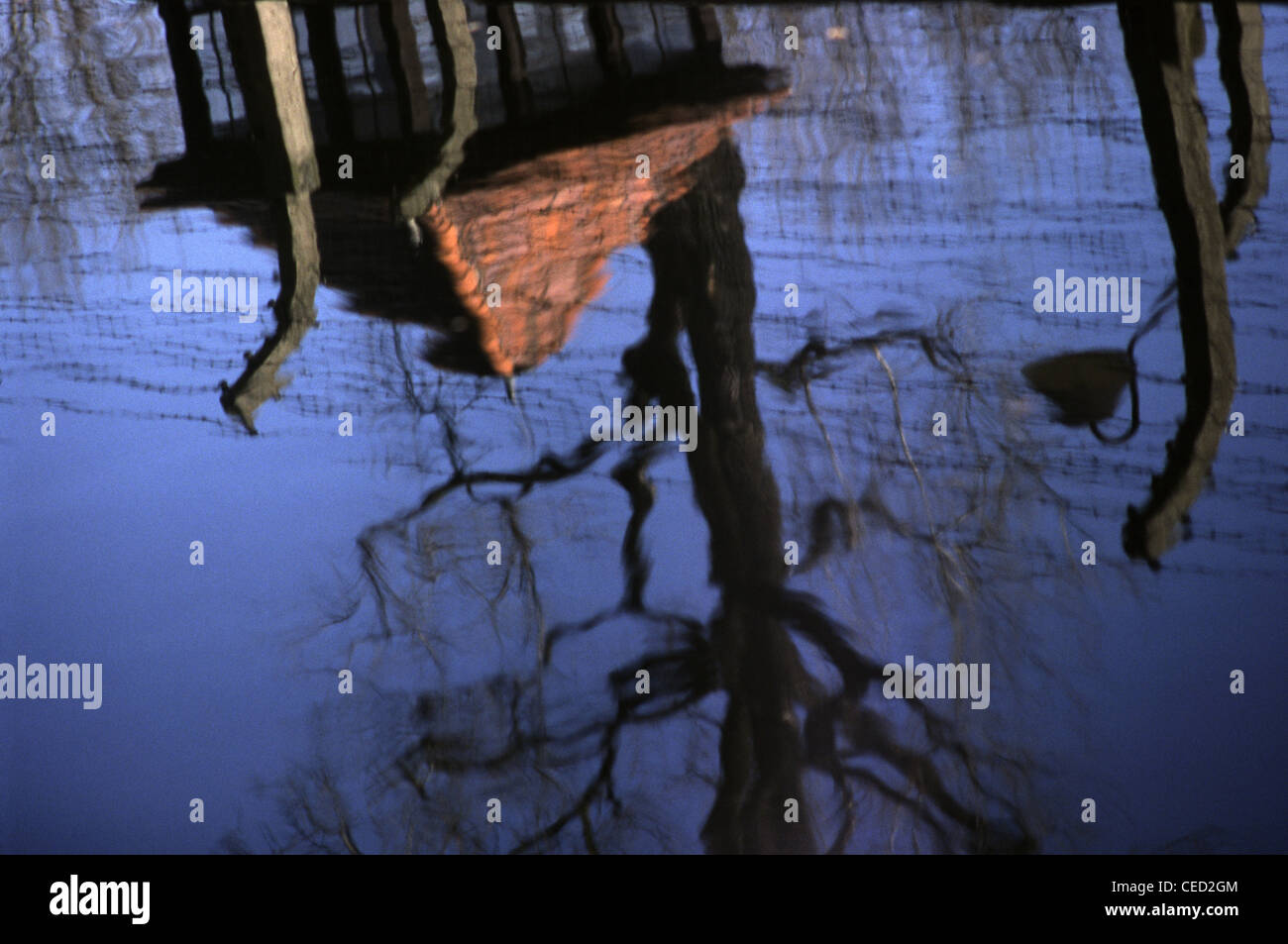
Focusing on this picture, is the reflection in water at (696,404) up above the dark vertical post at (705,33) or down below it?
below

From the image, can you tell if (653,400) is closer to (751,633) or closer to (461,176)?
(751,633)

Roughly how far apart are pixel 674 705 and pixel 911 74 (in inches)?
52.7

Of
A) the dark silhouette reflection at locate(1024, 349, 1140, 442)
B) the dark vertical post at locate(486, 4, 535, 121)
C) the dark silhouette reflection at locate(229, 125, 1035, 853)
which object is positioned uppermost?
the dark vertical post at locate(486, 4, 535, 121)

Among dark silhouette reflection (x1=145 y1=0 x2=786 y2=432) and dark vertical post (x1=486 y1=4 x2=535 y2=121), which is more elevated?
dark vertical post (x1=486 y1=4 x2=535 y2=121)

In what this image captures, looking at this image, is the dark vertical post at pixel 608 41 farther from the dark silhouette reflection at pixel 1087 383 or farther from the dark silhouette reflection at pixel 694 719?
the dark silhouette reflection at pixel 1087 383

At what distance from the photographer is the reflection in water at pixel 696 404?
178 centimetres

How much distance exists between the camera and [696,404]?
187cm

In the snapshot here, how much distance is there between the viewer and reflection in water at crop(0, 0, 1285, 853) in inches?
69.9

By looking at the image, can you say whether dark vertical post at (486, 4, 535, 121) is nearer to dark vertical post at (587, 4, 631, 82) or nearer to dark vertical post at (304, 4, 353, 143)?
dark vertical post at (587, 4, 631, 82)

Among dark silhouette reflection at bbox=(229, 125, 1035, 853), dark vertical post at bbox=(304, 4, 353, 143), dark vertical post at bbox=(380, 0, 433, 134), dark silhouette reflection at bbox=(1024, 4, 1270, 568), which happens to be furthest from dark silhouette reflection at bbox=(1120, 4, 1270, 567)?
dark vertical post at bbox=(304, 4, 353, 143)

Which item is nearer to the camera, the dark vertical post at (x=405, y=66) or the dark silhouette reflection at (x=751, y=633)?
the dark silhouette reflection at (x=751, y=633)

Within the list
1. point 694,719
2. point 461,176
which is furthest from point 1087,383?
point 461,176

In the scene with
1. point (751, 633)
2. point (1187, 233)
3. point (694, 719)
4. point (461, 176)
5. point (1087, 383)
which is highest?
point (461, 176)

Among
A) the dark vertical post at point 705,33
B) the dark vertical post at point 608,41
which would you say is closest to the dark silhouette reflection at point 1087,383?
the dark vertical post at point 705,33
